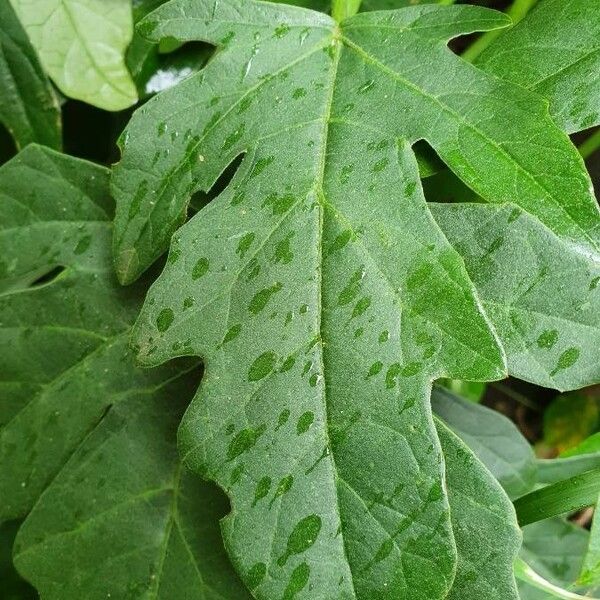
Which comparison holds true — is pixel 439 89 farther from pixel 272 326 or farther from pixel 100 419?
pixel 100 419

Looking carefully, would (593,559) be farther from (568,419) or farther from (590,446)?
(568,419)

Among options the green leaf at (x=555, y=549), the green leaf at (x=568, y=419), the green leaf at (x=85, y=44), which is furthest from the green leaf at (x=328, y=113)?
the green leaf at (x=568, y=419)

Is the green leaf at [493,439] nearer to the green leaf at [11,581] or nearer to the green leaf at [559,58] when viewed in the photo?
the green leaf at [559,58]

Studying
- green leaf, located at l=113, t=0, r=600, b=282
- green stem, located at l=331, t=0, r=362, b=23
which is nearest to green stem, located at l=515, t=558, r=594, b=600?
green leaf, located at l=113, t=0, r=600, b=282

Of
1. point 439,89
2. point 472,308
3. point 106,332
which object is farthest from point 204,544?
point 439,89

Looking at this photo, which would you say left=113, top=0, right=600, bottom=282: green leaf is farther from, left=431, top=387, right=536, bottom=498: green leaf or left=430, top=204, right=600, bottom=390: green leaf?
left=431, top=387, right=536, bottom=498: green leaf
